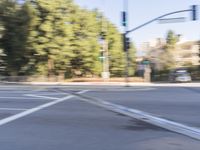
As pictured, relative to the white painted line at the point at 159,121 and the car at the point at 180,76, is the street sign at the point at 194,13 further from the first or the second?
the white painted line at the point at 159,121

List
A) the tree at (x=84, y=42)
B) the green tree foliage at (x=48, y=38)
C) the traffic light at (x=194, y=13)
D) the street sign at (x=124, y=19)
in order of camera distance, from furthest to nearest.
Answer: the tree at (x=84, y=42) → the green tree foliage at (x=48, y=38) → the street sign at (x=124, y=19) → the traffic light at (x=194, y=13)

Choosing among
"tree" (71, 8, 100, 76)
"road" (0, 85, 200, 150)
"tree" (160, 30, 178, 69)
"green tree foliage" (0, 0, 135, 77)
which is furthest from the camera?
"tree" (160, 30, 178, 69)

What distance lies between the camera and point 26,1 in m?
51.4

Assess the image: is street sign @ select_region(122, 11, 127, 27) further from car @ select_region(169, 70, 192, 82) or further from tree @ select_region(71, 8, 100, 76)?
car @ select_region(169, 70, 192, 82)

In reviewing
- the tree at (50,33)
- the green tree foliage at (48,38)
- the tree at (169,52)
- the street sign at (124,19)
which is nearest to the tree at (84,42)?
the green tree foliage at (48,38)

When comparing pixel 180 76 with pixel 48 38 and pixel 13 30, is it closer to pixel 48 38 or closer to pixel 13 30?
pixel 48 38

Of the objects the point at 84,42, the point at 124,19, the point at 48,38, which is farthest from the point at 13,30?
the point at 124,19

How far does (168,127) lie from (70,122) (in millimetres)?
2343

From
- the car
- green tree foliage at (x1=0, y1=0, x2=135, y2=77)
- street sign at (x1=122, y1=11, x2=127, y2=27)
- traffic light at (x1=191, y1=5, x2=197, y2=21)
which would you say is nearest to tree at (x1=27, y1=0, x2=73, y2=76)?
green tree foliage at (x1=0, y1=0, x2=135, y2=77)

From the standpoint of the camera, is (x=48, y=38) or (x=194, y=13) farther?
(x=48, y=38)

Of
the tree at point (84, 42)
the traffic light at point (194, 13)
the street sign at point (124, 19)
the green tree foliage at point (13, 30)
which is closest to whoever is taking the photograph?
the traffic light at point (194, 13)

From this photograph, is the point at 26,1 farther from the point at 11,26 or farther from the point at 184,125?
the point at 184,125

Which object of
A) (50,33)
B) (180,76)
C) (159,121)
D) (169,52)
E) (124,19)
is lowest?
(159,121)

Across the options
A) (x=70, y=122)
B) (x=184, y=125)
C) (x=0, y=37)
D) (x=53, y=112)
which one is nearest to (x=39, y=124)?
(x=70, y=122)
